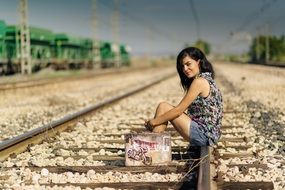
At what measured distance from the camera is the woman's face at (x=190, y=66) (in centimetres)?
563

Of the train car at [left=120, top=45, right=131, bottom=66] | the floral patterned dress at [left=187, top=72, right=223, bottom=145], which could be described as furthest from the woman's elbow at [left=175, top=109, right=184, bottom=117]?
the train car at [left=120, top=45, right=131, bottom=66]

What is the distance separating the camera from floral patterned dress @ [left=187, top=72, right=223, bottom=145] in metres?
5.75

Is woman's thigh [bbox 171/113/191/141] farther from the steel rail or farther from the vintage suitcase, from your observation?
the steel rail

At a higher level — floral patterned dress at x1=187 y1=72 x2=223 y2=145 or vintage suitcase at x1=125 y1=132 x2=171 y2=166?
floral patterned dress at x1=187 y1=72 x2=223 y2=145

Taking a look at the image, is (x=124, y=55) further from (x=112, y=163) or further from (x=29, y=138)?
(x=112, y=163)

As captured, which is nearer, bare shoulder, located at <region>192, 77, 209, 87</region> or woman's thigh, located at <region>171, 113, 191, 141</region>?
bare shoulder, located at <region>192, 77, 209, 87</region>

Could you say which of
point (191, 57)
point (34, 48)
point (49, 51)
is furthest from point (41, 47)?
point (191, 57)

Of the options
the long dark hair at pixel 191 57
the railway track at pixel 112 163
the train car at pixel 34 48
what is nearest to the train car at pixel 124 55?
the train car at pixel 34 48

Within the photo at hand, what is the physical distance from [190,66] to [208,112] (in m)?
0.55

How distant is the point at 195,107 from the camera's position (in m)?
5.81

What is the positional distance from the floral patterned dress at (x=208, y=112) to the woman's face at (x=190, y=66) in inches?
3.9

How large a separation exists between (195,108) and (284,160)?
110 centimetres

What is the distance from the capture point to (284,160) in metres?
5.71

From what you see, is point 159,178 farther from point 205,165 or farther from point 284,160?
point 284,160
